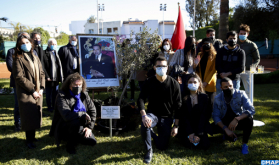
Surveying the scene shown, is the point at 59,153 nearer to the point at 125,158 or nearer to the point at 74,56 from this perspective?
the point at 125,158

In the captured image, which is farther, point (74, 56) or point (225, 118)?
point (74, 56)

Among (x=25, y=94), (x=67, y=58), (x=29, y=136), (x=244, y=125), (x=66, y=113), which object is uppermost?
(x=67, y=58)

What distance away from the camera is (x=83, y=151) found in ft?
12.1

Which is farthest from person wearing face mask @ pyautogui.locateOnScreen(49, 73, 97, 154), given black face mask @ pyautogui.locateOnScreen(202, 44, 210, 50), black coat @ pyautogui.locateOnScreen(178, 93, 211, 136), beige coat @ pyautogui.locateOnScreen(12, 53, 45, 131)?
black face mask @ pyautogui.locateOnScreen(202, 44, 210, 50)

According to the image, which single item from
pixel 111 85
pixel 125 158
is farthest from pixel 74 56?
pixel 125 158

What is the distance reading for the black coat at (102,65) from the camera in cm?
512

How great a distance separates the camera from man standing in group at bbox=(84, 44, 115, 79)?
5129 mm

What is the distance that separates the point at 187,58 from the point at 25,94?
11.4ft

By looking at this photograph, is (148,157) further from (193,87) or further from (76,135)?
(193,87)

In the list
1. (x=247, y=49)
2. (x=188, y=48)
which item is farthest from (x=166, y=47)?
(x=247, y=49)

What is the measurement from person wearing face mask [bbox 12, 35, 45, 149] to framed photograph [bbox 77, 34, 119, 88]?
1.39 meters

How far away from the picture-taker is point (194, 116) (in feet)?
12.4

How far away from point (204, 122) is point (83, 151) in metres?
2.23

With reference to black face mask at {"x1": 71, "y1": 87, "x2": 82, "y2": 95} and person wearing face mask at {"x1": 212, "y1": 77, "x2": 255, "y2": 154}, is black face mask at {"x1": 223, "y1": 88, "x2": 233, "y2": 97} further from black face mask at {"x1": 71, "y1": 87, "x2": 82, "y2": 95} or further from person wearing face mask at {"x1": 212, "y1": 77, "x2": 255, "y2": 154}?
black face mask at {"x1": 71, "y1": 87, "x2": 82, "y2": 95}
